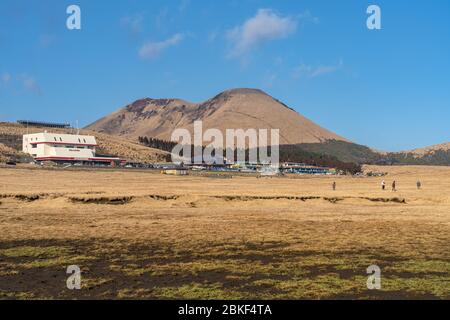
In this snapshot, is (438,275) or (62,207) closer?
(438,275)

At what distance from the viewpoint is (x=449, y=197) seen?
53906 millimetres

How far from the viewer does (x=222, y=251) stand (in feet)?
76.0

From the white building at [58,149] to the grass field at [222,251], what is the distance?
130493 millimetres

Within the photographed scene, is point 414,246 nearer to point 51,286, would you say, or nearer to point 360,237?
point 360,237

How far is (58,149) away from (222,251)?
159 meters

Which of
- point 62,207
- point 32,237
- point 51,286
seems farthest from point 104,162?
point 51,286

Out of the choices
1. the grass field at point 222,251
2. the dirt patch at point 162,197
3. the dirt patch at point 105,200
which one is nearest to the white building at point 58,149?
the dirt patch at point 162,197

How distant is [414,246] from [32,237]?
68.5 ft

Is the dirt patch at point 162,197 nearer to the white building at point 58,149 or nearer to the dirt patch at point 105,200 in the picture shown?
the dirt patch at point 105,200

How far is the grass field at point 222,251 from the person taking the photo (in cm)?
1602

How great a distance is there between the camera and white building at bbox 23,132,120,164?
558ft

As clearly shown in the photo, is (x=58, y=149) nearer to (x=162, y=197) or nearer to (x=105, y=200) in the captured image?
(x=162, y=197)
